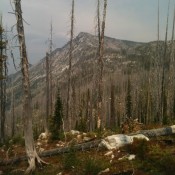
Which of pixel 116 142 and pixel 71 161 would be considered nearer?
pixel 71 161

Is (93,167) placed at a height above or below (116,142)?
below

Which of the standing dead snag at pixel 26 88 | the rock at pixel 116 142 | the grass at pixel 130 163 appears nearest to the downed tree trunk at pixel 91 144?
the grass at pixel 130 163

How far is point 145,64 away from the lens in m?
162

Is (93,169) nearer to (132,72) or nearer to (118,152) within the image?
(118,152)

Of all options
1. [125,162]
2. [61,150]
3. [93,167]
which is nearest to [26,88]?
[61,150]

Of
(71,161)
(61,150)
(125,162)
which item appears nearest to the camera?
(125,162)

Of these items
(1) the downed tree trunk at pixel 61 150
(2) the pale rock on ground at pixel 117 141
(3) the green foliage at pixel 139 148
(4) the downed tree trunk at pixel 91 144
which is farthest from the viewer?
(1) the downed tree trunk at pixel 61 150

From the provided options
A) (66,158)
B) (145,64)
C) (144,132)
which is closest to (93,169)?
(66,158)

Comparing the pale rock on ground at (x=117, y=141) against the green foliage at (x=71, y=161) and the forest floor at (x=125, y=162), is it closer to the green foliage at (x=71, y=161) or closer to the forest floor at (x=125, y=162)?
the forest floor at (x=125, y=162)

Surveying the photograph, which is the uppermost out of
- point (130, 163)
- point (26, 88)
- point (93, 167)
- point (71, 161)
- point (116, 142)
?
point (26, 88)

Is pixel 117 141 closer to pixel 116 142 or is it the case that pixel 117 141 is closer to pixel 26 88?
pixel 116 142

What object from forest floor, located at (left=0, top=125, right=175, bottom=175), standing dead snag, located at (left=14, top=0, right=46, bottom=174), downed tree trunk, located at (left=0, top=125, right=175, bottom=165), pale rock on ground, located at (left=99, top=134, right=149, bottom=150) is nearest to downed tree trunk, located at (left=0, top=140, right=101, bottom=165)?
downed tree trunk, located at (left=0, top=125, right=175, bottom=165)

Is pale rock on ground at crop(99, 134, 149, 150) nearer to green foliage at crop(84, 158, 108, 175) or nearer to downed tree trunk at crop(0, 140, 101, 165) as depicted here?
downed tree trunk at crop(0, 140, 101, 165)

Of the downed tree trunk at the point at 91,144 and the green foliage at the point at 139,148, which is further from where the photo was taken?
→ the downed tree trunk at the point at 91,144
